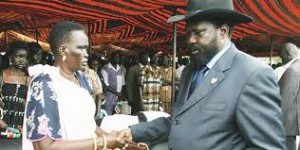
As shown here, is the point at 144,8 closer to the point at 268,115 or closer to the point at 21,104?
the point at 21,104

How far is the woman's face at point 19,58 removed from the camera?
17.1ft

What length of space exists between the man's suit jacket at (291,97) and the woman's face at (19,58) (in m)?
3.23

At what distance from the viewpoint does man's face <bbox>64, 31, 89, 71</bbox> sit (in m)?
2.74

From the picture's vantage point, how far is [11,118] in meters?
4.96

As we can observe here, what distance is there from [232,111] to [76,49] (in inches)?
40.7

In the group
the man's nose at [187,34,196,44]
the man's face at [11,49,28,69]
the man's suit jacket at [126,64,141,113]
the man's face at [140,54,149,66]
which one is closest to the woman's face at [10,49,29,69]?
the man's face at [11,49,28,69]

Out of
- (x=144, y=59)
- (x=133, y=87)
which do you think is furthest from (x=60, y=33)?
(x=144, y=59)

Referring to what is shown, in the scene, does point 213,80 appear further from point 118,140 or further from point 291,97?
point 291,97

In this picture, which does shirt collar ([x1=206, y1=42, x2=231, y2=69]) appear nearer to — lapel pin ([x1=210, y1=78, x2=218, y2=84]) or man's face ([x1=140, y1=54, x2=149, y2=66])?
lapel pin ([x1=210, y1=78, x2=218, y2=84])

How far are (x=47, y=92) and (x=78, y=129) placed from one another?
0.94 ft

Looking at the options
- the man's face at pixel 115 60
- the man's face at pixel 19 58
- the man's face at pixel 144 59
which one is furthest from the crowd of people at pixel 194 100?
the man's face at pixel 115 60

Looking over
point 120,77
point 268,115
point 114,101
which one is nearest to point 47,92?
point 268,115

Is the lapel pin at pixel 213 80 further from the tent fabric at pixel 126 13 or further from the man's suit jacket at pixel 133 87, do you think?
the man's suit jacket at pixel 133 87

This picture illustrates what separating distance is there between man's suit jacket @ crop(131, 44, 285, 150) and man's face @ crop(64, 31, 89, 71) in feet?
2.34
